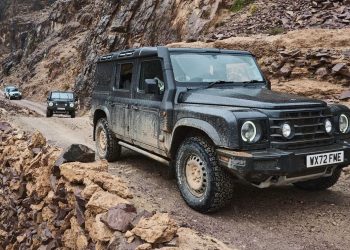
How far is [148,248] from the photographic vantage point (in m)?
3.76

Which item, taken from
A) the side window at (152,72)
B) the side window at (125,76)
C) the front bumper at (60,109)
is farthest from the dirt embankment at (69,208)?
the front bumper at (60,109)

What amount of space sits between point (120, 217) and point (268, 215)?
1955 mm

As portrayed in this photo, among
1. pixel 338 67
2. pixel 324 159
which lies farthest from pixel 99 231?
pixel 338 67

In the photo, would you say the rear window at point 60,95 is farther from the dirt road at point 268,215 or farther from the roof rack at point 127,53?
the dirt road at point 268,215

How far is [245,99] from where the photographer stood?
4.79m

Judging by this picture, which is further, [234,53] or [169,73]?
[234,53]

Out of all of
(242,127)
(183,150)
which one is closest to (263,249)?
(242,127)

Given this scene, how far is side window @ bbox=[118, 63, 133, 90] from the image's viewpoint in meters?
6.86

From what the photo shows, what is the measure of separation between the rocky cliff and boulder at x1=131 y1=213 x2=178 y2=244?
8297 mm

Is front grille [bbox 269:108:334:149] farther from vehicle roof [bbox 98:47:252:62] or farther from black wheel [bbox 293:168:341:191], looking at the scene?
vehicle roof [bbox 98:47:252:62]

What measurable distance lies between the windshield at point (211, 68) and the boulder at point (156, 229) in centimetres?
233

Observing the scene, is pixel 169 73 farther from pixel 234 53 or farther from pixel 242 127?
pixel 242 127

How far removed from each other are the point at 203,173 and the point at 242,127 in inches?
33.6

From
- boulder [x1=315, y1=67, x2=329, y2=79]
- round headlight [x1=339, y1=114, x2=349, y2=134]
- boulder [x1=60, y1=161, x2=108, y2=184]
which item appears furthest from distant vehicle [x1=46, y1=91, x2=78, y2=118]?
round headlight [x1=339, y1=114, x2=349, y2=134]
